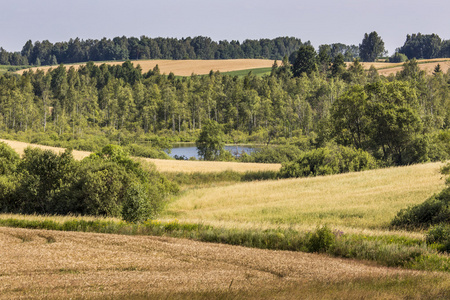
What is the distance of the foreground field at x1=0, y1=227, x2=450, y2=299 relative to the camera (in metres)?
9.59

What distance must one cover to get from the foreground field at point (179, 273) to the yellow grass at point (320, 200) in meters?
9.60

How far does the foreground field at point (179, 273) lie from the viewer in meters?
9.59

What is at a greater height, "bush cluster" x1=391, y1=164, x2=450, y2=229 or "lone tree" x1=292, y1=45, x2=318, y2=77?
"lone tree" x1=292, y1=45, x2=318, y2=77

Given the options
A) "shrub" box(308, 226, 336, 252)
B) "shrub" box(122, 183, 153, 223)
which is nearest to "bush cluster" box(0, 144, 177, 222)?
"shrub" box(122, 183, 153, 223)

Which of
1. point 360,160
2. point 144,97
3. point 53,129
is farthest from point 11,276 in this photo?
point 144,97

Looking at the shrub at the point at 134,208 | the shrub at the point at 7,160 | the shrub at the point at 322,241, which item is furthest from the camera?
the shrub at the point at 7,160

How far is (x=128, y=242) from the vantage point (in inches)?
593

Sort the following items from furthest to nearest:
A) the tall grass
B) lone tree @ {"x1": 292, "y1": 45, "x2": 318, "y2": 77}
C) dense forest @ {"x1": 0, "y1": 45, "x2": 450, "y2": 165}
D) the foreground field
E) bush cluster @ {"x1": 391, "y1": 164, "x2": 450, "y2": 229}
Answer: lone tree @ {"x1": 292, "y1": 45, "x2": 318, "y2": 77}
dense forest @ {"x1": 0, "y1": 45, "x2": 450, "y2": 165}
bush cluster @ {"x1": 391, "y1": 164, "x2": 450, "y2": 229}
the tall grass
the foreground field

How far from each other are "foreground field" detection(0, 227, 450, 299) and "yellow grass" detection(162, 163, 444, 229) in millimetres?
9596

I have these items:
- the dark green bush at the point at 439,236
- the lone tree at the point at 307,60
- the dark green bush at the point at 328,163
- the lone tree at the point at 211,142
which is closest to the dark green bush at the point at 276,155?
the lone tree at the point at 211,142

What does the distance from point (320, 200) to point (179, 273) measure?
24958mm

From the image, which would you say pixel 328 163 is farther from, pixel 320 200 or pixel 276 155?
pixel 276 155

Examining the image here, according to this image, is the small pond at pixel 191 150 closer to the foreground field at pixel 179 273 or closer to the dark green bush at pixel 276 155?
the dark green bush at pixel 276 155

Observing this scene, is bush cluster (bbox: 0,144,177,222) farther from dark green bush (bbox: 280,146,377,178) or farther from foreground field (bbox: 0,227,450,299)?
dark green bush (bbox: 280,146,377,178)
